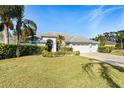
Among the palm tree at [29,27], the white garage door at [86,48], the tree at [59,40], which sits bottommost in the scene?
the white garage door at [86,48]

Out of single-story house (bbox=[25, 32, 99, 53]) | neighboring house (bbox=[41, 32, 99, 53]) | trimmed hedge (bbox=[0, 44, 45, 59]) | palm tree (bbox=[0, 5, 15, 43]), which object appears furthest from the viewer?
neighboring house (bbox=[41, 32, 99, 53])

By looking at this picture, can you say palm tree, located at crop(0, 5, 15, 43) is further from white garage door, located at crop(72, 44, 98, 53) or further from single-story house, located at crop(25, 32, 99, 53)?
white garage door, located at crop(72, 44, 98, 53)

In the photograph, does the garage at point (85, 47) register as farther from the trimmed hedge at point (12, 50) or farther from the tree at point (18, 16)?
the tree at point (18, 16)

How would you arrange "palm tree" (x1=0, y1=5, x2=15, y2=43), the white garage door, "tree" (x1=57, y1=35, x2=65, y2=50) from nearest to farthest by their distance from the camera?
"palm tree" (x1=0, y1=5, x2=15, y2=43) → "tree" (x1=57, y1=35, x2=65, y2=50) → the white garage door

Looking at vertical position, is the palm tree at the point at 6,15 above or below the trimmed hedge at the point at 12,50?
above

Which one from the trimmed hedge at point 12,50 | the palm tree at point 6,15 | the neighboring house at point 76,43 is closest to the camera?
the trimmed hedge at point 12,50

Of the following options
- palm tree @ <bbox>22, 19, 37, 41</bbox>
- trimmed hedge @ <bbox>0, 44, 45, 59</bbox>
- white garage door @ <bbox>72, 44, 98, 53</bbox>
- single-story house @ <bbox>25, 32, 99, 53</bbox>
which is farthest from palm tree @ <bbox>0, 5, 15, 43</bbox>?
white garage door @ <bbox>72, 44, 98, 53</bbox>

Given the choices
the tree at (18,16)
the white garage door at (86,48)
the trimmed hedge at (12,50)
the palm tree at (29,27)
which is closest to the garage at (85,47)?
the white garage door at (86,48)

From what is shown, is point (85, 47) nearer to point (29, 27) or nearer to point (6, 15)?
point (29, 27)

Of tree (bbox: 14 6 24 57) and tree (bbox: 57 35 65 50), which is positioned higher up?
tree (bbox: 14 6 24 57)

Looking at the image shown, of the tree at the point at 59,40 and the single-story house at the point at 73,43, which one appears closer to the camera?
the tree at the point at 59,40
